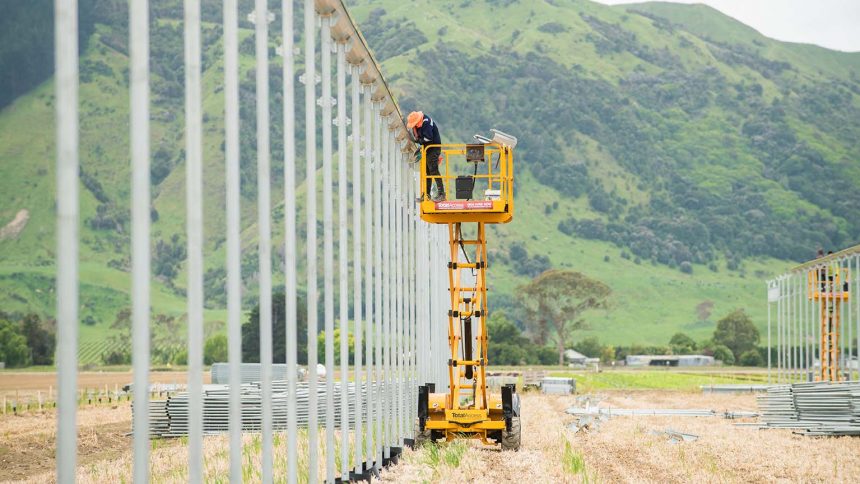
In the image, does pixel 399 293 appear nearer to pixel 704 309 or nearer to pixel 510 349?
pixel 510 349

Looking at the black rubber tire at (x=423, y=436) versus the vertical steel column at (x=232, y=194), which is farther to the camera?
the black rubber tire at (x=423, y=436)

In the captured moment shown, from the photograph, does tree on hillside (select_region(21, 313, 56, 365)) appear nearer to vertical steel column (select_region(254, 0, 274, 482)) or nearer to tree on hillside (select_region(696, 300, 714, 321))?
vertical steel column (select_region(254, 0, 274, 482))

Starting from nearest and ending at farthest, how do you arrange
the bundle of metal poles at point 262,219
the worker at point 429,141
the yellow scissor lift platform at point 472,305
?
the bundle of metal poles at point 262,219 → the yellow scissor lift platform at point 472,305 → the worker at point 429,141

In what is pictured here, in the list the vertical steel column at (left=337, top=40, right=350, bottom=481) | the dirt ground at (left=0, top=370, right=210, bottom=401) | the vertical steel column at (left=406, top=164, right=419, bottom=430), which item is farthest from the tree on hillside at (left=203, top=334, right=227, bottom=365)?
the vertical steel column at (left=337, top=40, right=350, bottom=481)

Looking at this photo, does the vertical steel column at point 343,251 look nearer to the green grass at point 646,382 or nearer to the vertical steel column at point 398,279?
the vertical steel column at point 398,279

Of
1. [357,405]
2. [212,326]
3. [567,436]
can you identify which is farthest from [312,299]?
[212,326]

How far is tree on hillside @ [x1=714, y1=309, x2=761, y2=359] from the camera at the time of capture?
128 m

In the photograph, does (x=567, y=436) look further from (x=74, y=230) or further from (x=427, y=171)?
(x=74, y=230)

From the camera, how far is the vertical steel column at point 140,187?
8008 millimetres

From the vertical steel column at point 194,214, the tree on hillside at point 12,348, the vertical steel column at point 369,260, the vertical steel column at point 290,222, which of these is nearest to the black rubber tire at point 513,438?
the vertical steel column at point 369,260

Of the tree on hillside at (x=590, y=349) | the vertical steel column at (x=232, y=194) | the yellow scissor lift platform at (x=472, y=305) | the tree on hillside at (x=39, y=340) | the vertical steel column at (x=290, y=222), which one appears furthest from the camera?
the tree on hillside at (x=590, y=349)

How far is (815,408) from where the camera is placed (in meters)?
26.5

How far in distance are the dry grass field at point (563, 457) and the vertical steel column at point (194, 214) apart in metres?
5.14

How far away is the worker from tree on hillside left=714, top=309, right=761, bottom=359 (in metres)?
111
